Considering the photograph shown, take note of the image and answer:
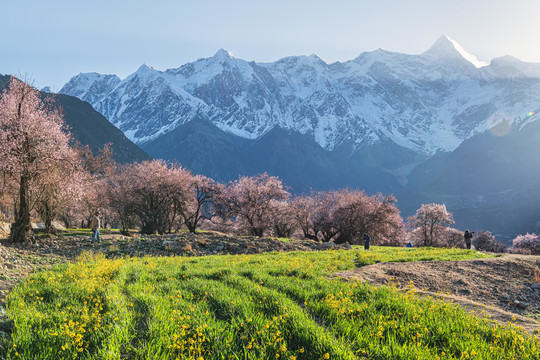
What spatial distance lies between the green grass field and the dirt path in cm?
254

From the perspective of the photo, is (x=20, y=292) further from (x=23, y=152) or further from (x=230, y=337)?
(x=23, y=152)

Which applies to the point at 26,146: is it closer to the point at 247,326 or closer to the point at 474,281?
the point at 247,326

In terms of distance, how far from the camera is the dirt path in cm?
1055

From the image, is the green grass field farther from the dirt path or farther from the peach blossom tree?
the peach blossom tree

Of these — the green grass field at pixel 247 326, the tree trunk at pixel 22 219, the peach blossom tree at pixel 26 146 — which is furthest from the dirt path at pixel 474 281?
the tree trunk at pixel 22 219

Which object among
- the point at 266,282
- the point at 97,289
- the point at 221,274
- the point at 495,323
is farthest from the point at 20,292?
the point at 495,323

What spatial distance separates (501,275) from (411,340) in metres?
11.7

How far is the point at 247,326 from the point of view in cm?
652

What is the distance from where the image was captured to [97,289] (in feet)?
30.5

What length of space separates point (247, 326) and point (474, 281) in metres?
11.3

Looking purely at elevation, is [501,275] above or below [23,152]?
below

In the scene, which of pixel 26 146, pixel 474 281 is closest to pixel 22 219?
pixel 26 146

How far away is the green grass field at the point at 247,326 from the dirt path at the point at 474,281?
100 inches

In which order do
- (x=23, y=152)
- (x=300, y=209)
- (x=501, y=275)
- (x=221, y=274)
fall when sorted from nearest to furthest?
(x=221, y=274) → (x=501, y=275) → (x=23, y=152) → (x=300, y=209)
